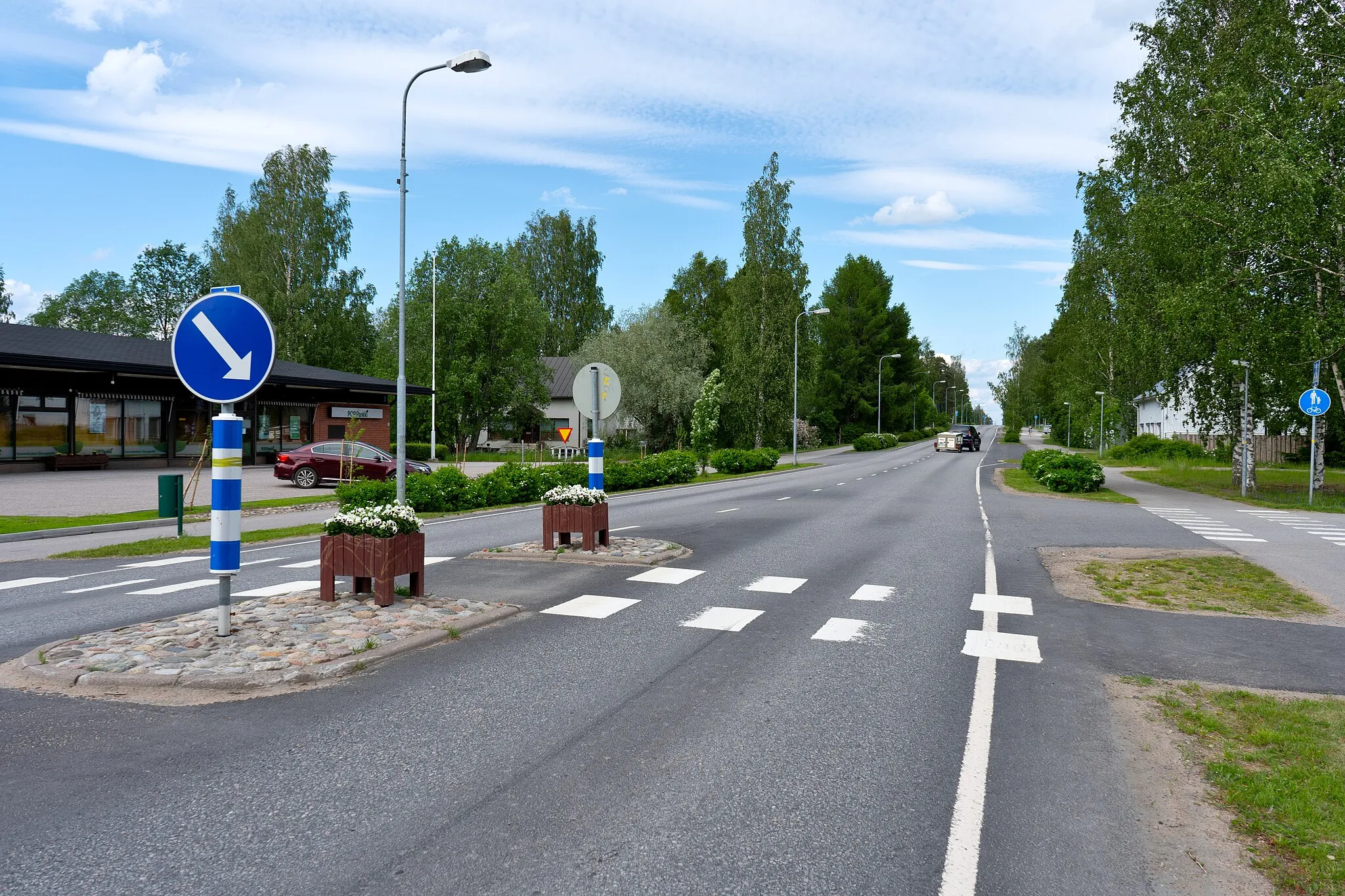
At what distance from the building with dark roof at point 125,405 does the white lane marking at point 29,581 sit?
49.9 ft

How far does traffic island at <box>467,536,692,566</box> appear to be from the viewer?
36.7ft

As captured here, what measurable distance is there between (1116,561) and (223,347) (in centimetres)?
1159

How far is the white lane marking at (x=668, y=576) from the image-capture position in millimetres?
9961

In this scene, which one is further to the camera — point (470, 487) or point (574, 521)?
point (470, 487)

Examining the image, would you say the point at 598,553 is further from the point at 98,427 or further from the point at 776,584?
the point at 98,427

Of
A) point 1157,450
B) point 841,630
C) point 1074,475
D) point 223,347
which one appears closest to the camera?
point 223,347

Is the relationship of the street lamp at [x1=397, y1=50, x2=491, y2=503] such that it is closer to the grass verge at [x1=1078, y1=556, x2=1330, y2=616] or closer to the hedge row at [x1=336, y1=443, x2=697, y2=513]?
the hedge row at [x1=336, y1=443, x2=697, y2=513]

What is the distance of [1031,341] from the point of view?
5059 inches

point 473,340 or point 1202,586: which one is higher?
point 473,340

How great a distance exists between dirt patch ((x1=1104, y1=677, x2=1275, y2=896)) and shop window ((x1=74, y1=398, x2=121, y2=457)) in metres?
36.5

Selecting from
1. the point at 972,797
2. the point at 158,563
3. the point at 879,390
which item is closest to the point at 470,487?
the point at 158,563

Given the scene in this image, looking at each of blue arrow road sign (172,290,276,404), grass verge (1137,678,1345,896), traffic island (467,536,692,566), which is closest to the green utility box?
traffic island (467,536,692,566)

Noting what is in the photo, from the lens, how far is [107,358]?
31.0 m

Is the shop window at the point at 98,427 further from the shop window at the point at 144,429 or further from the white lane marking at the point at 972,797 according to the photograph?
the white lane marking at the point at 972,797
